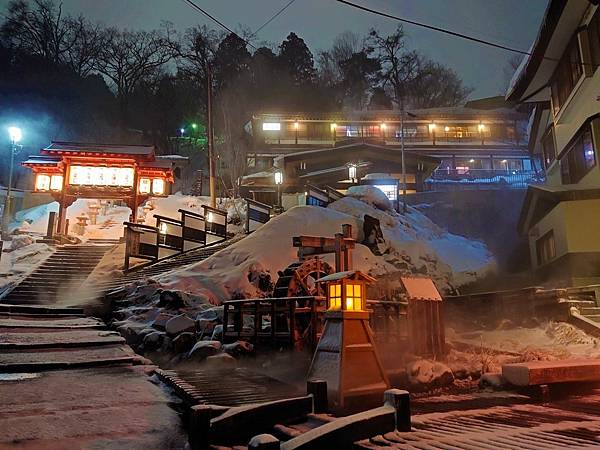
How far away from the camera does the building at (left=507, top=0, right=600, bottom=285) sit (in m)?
17.2

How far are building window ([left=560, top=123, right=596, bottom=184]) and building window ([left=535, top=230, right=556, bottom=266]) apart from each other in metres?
2.95

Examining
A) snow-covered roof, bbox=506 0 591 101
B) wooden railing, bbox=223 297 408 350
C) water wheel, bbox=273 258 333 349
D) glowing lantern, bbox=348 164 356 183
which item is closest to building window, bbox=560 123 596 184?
snow-covered roof, bbox=506 0 591 101

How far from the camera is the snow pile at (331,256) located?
16141 mm

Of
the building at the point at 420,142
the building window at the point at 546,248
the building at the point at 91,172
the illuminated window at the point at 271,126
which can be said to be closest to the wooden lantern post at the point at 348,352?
the building window at the point at 546,248

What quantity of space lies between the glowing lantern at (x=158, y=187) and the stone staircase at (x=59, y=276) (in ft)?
18.2

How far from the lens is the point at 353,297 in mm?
7484

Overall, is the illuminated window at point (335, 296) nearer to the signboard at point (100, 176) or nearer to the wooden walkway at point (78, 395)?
the wooden walkway at point (78, 395)

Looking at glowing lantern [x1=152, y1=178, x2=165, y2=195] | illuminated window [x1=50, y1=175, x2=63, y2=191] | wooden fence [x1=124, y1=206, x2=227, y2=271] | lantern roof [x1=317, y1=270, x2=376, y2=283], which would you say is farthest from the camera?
glowing lantern [x1=152, y1=178, x2=165, y2=195]

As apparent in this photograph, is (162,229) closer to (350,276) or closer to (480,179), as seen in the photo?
(350,276)

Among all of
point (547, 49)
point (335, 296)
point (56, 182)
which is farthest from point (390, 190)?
point (335, 296)

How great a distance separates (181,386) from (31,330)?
7.04 m

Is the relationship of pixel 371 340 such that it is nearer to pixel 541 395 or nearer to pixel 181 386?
pixel 181 386

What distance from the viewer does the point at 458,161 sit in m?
46.6

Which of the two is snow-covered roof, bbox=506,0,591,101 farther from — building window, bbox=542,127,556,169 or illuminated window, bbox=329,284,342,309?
illuminated window, bbox=329,284,342,309
